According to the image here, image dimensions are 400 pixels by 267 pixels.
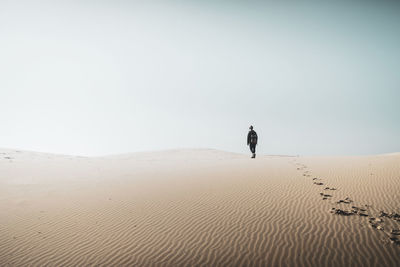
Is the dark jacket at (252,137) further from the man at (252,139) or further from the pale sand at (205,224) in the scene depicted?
the pale sand at (205,224)

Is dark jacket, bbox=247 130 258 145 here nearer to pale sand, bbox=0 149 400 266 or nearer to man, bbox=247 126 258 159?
man, bbox=247 126 258 159

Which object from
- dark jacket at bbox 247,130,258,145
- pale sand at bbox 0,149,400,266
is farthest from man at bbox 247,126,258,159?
pale sand at bbox 0,149,400,266

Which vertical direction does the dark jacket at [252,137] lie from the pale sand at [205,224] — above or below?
above

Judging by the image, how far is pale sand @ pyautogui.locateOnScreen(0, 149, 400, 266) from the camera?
4827 mm

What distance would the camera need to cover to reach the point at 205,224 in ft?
21.1

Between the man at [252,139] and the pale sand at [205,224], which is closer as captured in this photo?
the pale sand at [205,224]

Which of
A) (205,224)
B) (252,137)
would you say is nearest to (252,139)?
(252,137)

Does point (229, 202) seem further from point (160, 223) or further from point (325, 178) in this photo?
point (325, 178)

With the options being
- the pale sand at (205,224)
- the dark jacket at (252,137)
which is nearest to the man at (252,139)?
the dark jacket at (252,137)

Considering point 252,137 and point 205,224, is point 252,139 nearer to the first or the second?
point 252,137

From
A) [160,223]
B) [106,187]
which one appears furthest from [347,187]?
[106,187]

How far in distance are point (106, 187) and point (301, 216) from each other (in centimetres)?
894

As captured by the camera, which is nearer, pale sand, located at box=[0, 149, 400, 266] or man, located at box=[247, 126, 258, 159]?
pale sand, located at box=[0, 149, 400, 266]

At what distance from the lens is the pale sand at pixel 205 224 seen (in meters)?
4.83
